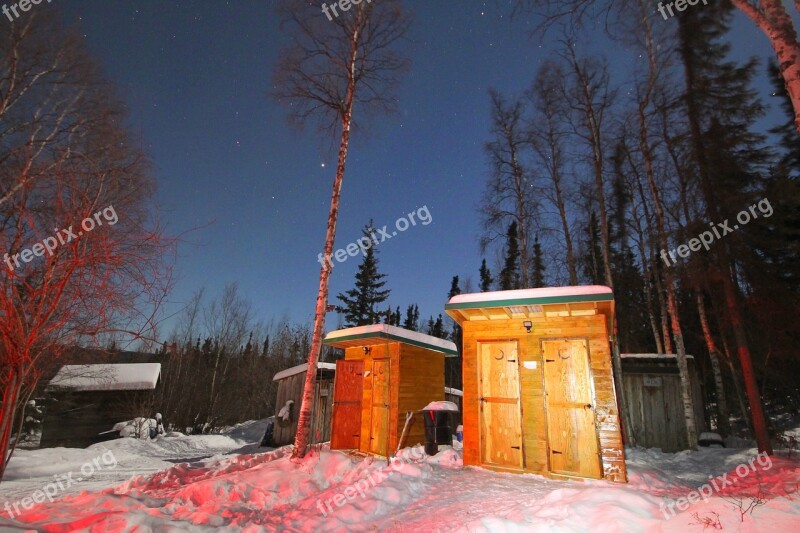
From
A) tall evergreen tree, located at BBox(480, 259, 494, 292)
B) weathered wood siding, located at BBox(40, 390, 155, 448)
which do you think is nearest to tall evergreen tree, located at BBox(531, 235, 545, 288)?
tall evergreen tree, located at BBox(480, 259, 494, 292)

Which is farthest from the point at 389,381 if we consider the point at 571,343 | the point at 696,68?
the point at 696,68

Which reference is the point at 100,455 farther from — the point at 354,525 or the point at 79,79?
the point at 354,525

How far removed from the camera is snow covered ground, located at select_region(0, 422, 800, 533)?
3719 mm

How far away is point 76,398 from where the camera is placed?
59.0 feet

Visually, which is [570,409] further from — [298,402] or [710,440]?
[298,402]

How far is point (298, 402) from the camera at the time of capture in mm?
15000

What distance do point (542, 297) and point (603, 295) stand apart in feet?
3.13

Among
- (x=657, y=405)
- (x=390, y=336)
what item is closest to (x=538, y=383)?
(x=390, y=336)

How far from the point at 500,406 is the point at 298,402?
969cm

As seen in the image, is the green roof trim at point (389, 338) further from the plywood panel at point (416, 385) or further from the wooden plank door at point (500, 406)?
the wooden plank door at point (500, 406)

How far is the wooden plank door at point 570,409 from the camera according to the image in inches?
270

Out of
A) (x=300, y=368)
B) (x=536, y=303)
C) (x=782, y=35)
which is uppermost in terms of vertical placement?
(x=782, y=35)

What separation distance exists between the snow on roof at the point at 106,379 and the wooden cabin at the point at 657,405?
2053 cm

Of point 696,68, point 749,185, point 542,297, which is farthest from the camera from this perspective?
point 749,185
